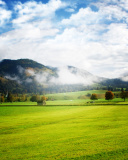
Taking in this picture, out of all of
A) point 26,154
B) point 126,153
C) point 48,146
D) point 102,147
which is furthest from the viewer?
point 48,146

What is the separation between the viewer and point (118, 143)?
676 inches

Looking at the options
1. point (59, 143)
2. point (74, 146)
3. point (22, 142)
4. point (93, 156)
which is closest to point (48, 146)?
point (59, 143)

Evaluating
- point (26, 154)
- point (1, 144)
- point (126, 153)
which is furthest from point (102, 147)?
point (1, 144)

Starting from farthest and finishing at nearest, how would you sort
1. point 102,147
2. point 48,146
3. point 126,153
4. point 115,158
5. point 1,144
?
point 1,144
point 48,146
point 102,147
point 126,153
point 115,158

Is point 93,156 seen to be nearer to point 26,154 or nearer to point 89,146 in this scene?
point 89,146

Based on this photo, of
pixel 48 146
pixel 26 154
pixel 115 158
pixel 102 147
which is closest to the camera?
pixel 115 158

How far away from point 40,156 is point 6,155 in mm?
3284

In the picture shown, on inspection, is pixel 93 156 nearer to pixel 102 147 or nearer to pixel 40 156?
pixel 102 147

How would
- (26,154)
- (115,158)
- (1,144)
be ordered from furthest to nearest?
(1,144) → (26,154) → (115,158)

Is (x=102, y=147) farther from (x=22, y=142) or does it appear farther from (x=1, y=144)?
(x=1, y=144)

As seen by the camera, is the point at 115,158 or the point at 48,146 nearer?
the point at 115,158

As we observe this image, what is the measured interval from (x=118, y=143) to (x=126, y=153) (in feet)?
9.81

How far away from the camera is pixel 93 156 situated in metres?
13.9

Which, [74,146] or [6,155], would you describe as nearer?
[6,155]
